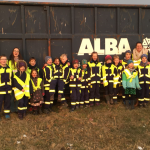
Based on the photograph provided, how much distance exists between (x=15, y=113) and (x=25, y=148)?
163cm

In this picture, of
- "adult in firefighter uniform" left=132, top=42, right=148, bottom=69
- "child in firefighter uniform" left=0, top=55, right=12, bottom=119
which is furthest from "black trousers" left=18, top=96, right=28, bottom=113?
"adult in firefighter uniform" left=132, top=42, right=148, bottom=69

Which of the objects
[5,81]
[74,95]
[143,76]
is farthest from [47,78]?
[143,76]

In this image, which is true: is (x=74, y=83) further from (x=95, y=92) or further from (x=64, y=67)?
(x=95, y=92)

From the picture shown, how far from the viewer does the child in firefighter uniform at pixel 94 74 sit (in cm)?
423

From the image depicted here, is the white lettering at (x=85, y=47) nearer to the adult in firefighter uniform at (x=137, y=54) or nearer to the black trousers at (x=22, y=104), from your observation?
the adult in firefighter uniform at (x=137, y=54)

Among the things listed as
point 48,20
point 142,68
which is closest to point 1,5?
point 48,20

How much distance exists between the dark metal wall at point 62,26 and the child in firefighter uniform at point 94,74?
286 millimetres

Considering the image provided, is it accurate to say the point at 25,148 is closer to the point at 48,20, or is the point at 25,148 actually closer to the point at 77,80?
the point at 77,80

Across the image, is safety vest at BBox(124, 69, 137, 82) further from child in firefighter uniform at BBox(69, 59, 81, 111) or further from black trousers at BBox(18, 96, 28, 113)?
black trousers at BBox(18, 96, 28, 113)

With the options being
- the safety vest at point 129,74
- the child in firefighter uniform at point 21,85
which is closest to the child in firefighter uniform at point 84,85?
the safety vest at point 129,74

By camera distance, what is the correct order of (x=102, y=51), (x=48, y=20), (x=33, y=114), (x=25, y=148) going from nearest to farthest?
(x=25, y=148)
(x=33, y=114)
(x=48, y=20)
(x=102, y=51)

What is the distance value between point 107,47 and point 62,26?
1445 mm

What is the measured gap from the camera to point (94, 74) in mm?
4230

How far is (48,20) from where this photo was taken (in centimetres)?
422
